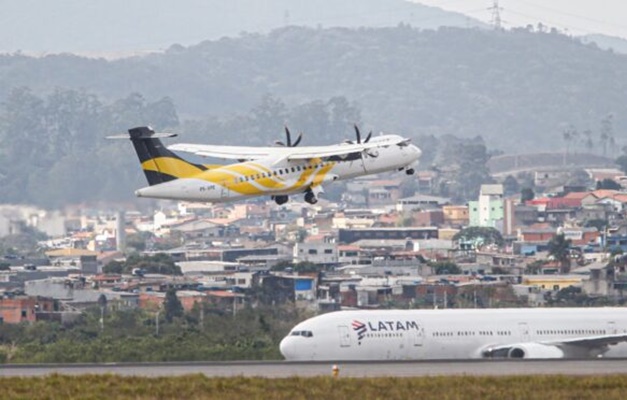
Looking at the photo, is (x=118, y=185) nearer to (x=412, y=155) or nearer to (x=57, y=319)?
(x=57, y=319)

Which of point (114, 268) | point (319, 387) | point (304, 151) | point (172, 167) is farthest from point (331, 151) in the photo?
point (114, 268)

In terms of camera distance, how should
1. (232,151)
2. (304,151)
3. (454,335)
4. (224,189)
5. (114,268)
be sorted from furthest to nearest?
(114,268) < (232,151) < (304,151) < (224,189) < (454,335)

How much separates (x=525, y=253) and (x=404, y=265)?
28278 mm

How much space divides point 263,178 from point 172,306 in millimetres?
35952

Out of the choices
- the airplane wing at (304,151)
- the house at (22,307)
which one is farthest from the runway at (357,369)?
the house at (22,307)

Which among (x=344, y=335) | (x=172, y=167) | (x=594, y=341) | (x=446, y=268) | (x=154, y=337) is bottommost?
(x=154, y=337)

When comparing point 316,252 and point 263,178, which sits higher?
point 263,178

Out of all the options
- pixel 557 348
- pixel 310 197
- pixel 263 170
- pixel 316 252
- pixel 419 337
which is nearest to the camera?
pixel 419 337

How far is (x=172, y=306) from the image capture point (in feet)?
388

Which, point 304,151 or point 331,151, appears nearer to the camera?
point 304,151

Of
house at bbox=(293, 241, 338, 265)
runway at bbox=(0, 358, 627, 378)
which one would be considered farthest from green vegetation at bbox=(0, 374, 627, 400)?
house at bbox=(293, 241, 338, 265)

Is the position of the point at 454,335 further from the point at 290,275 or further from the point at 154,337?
the point at 290,275

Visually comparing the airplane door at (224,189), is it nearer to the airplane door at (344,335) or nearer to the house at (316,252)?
the airplane door at (344,335)

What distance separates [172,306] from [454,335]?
3800 centimetres
